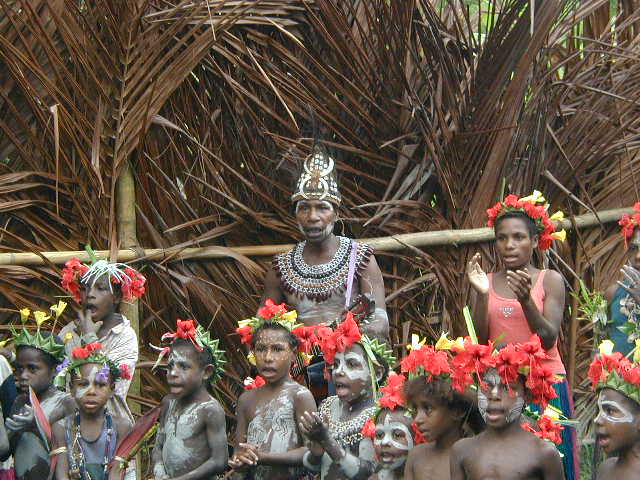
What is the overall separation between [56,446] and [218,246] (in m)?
2.08

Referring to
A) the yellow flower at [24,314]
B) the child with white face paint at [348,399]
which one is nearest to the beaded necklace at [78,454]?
the yellow flower at [24,314]

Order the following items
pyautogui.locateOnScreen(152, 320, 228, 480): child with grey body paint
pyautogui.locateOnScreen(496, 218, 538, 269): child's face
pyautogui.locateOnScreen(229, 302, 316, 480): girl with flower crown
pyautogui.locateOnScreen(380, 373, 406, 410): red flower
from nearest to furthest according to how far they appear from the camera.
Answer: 1. pyautogui.locateOnScreen(380, 373, 406, 410): red flower
2. pyautogui.locateOnScreen(229, 302, 316, 480): girl with flower crown
3. pyautogui.locateOnScreen(152, 320, 228, 480): child with grey body paint
4. pyautogui.locateOnScreen(496, 218, 538, 269): child's face

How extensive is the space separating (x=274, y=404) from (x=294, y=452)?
27cm

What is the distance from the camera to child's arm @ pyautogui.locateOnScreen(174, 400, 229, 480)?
6.00 meters

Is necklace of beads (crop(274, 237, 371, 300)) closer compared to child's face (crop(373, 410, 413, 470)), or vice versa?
child's face (crop(373, 410, 413, 470))

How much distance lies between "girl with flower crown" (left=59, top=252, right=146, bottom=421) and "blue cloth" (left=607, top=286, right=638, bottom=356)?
2491 millimetres

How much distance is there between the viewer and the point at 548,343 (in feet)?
20.2

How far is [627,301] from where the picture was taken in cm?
650

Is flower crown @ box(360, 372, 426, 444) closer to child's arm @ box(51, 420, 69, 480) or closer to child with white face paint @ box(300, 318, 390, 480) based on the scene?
child with white face paint @ box(300, 318, 390, 480)

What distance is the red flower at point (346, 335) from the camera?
19.3 feet

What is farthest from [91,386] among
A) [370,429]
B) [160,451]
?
[370,429]

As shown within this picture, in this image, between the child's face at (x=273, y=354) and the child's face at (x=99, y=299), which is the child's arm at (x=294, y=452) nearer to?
the child's face at (x=273, y=354)

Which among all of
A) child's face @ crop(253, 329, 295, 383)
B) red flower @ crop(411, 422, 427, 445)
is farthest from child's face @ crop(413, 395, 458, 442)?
child's face @ crop(253, 329, 295, 383)

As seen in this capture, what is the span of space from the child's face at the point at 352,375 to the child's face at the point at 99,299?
5.20 feet
